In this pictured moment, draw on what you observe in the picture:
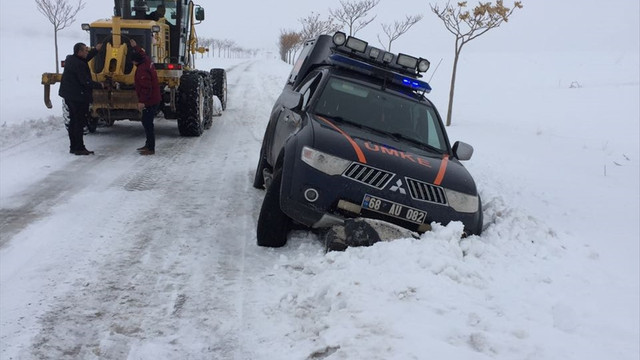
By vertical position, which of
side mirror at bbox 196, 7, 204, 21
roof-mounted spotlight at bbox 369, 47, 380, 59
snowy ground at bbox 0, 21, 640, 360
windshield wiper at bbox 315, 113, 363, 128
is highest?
side mirror at bbox 196, 7, 204, 21

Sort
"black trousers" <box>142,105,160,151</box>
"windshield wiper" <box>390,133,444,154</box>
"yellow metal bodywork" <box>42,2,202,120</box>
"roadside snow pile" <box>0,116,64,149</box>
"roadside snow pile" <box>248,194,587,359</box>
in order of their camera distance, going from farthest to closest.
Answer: "yellow metal bodywork" <box>42,2,202,120</box> → "roadside snow pile" <box>0,116,64,149</box> → "black trousers" <box>142,105,160,151</box> → "windshield wiper" <box>390,133,444,154</box> → "roadside snow pile" <box>248,194,587,359</box>

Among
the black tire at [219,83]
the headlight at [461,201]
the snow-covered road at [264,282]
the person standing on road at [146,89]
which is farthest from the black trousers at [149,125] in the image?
the black tire at [219,83]

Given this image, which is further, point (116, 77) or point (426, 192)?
point (116, 77)

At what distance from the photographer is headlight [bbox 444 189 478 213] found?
434cm

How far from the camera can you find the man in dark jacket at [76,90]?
303 inches

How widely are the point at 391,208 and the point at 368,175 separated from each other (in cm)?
33

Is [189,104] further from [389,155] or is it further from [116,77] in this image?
[389,155]

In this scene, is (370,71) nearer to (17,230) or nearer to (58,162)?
(17,230)

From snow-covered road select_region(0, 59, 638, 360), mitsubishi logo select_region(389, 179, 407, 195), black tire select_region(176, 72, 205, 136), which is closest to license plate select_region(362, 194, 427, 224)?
mitsubishi logo select_region(389, 179, 407, 195)

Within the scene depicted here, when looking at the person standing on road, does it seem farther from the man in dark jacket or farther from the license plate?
the license plate

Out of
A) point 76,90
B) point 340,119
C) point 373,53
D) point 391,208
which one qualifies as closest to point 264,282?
point 391,208

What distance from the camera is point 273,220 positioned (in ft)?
14.6

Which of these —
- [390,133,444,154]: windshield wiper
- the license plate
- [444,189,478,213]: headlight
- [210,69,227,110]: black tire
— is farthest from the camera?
[210,69,227,110]: black tire

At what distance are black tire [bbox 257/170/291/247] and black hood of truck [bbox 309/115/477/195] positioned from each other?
21.5 inches
